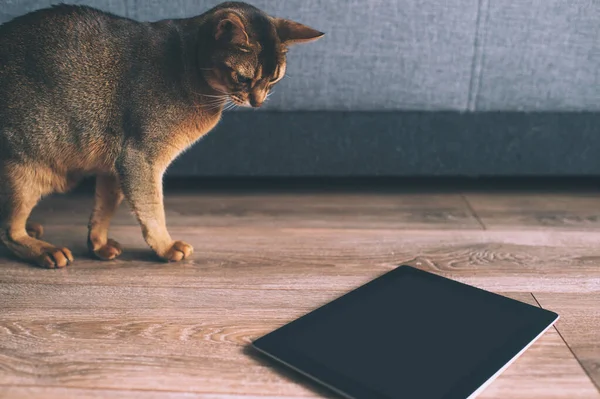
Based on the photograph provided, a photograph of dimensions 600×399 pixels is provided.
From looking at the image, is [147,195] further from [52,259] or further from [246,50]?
[246,50]

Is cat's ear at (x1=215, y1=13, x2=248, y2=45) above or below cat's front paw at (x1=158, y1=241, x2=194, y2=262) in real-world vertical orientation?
above

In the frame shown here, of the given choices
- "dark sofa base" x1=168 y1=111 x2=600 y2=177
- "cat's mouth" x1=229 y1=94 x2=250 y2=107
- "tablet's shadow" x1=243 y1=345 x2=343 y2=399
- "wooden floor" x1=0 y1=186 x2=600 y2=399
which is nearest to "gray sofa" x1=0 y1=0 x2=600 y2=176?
"dark sofa base" x1=168 y1=111 x2=600 y2=177

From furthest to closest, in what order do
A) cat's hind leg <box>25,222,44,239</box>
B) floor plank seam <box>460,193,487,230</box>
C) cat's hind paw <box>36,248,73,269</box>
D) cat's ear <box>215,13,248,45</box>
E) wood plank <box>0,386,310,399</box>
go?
1. floor plank seam <box>460,193,487,230</box>
2. cat's hind leg <box>25,222,44,239</box>
3. cat's hind paw <box>36,248,73,269</box>
4. cat's ear <box>215,13,248,45</box>
5. wood plank <box>0,386,310,399</box>

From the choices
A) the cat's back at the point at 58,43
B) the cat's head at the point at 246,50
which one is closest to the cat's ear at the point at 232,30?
the cat's head at the point at 246,50

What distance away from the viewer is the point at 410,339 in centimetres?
90

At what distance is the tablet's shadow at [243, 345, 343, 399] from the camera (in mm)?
788

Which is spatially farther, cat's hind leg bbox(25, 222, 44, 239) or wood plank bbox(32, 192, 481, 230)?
wood plank bbox(32, 192, 481, 230)

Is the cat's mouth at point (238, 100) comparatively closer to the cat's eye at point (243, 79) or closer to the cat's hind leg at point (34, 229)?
the cat's eye at point (243, 79)

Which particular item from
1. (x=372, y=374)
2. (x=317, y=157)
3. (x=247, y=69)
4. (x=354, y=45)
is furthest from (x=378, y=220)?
(x=372, y=374)

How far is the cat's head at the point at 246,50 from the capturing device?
104cm

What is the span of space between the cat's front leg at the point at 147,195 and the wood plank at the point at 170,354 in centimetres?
17

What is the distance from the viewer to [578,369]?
0.83 metres

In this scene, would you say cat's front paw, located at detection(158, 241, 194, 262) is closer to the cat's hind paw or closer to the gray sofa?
the cat's hind paw

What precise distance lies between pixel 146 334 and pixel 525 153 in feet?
3.56
